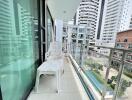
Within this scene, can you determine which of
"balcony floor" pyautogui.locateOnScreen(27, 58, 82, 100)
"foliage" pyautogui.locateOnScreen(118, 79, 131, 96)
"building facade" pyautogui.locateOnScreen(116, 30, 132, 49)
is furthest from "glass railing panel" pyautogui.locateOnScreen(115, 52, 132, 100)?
"balcony floor" pyautogui.locateOnScreen(27, 58, 82, 100)

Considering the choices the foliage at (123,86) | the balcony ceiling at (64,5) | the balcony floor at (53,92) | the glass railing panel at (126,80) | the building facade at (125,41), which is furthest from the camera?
the balcony ceiling at (64,5)

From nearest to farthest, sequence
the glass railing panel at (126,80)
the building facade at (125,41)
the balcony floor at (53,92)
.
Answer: the glass railing panel at (126,80)
the building facade at (125,41)
the balcony floor at (53,92)

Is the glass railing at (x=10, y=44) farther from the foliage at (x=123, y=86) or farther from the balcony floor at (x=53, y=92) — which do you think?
the foliage at (x=123, y=86)

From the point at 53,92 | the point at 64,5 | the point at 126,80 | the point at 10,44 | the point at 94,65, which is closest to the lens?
the point at 126,80

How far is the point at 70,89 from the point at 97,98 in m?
0.59

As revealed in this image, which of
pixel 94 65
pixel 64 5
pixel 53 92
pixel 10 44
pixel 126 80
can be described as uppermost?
pixel 64 5

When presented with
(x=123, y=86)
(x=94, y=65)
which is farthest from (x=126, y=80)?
(x=94, y=65)

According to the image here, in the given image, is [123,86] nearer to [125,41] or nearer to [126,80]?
[126,80]

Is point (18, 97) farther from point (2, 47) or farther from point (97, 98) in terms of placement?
point (97, 98)

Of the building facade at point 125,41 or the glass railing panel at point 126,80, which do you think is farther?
the building facade at point 125,41

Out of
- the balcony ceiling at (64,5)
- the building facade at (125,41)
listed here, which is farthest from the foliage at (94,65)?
the balcony ceiling at (64,5)

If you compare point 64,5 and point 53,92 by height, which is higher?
point 64,5

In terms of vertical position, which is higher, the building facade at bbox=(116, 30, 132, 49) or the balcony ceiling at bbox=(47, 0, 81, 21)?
the balcony ceiling at bbox=(47, 0, 81, 21)

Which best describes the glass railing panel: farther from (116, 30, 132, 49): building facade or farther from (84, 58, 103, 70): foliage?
(84, 58, 103, 70): foliage
